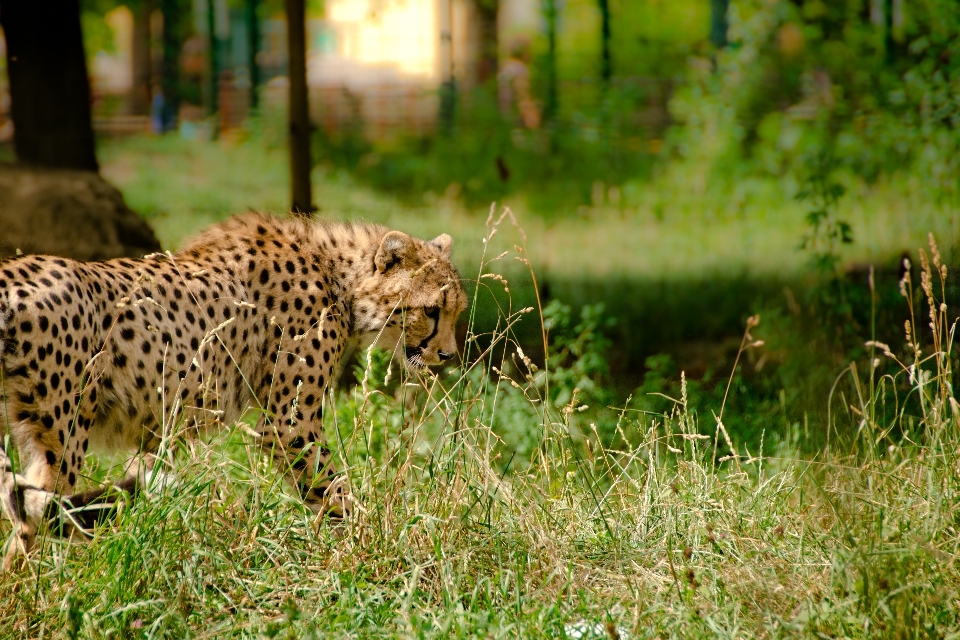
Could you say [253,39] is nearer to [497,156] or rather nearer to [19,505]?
[497,156]

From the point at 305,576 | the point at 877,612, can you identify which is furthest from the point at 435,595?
the point at 877,612

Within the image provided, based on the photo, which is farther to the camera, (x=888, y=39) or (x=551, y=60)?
(x=551, y=60)

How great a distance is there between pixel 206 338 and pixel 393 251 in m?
1.06

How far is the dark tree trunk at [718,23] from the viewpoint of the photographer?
6148 millimetres

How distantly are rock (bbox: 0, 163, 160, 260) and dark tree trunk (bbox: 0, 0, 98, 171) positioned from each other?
0.15m

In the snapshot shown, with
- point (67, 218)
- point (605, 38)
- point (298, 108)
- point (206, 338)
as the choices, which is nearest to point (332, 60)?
point (298, 108)

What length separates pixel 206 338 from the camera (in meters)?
2.44

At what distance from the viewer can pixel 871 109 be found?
17.4 ft

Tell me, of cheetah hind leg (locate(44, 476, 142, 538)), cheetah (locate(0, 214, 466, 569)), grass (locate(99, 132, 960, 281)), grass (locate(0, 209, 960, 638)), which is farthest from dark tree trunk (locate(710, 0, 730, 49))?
A: cheetah hind leg (locate(44, 476, 142, 538))

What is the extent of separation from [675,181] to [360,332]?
355 centimetres

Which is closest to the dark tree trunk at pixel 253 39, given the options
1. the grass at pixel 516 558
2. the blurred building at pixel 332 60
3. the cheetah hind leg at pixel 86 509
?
the blurred building at pixel 332 60

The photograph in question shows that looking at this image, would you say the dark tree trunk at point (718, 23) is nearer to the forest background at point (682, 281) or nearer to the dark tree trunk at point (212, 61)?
the forest background at point (682, 281)

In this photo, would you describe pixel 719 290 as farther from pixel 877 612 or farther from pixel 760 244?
pixel 877 612

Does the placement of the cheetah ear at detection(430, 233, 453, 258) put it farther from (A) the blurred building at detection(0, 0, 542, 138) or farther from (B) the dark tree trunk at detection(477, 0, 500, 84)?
(B) the dark tree trunk at detection(477, 0, 500, 84)
